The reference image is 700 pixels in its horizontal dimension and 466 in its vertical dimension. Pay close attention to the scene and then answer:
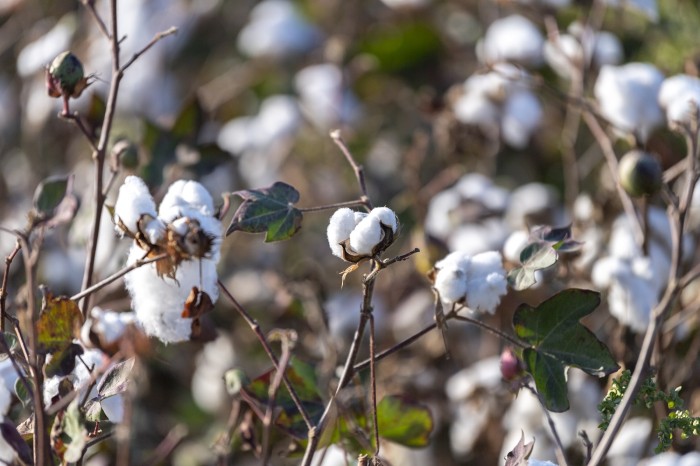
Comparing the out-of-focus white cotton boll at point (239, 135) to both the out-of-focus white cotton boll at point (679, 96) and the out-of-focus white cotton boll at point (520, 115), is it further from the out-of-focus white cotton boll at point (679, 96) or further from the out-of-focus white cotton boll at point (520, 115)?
the out-of-focus white cotton boll at point (679, 96)

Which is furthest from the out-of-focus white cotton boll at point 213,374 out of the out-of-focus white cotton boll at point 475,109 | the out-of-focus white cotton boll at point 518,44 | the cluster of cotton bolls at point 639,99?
the cluster of cotton bolls at point 639,99

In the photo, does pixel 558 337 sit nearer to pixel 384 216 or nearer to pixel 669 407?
pixel 669 407

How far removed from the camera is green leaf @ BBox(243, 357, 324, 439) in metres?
0.92

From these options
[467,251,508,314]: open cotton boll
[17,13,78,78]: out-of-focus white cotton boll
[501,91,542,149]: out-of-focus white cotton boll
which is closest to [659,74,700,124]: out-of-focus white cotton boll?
[467,251,508,314]: open cotton boll

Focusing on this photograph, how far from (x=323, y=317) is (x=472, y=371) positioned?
0.33m

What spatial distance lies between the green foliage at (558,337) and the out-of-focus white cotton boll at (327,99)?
4.19 feet

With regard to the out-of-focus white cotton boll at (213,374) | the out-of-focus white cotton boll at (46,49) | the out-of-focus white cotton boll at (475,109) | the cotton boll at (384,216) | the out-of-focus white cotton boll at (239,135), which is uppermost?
the cotton boll at (384,216)

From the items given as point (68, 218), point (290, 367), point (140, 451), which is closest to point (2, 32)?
point (140, 451)

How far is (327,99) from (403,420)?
123 centimetres

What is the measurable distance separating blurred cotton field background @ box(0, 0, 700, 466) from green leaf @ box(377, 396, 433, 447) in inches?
4.3

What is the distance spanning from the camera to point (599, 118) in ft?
4.04

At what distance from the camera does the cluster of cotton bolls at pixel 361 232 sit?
747 millimetres

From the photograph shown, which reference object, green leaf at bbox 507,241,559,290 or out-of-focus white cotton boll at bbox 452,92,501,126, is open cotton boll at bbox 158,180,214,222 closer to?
green leaf at bbox 507,241,559,290

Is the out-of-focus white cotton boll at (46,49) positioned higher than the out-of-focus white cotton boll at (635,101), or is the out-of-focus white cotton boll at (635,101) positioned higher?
the out-of-focus white cotton boll at (635,101)
